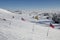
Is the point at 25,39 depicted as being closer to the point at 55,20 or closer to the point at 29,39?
the point at 29,39

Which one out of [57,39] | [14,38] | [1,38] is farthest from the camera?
[57,39]

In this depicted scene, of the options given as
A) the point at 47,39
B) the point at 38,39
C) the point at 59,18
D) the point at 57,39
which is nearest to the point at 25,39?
the point at 38,39

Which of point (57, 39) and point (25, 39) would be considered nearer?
point (25, 39)

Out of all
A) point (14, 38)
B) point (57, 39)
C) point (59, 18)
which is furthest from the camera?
point (59, 18)

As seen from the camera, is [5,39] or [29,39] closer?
[5,39]

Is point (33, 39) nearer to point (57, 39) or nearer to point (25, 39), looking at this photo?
point (25, 39)

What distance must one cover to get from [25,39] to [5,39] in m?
2.18

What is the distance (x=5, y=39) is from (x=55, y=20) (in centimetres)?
2576

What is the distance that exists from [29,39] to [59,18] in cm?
2337

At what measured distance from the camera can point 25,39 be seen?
14320 millimetres

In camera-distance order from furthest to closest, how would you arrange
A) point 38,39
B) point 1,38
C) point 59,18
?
point 59,18, point 38,39, point 1,38

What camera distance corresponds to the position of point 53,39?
634 inches

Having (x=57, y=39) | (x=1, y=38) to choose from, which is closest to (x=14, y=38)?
(x=1, y=38)

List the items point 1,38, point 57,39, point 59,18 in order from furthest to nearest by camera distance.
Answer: point 59,18, point 57,39, point 1,38
